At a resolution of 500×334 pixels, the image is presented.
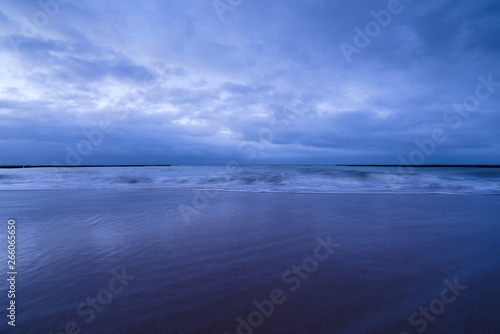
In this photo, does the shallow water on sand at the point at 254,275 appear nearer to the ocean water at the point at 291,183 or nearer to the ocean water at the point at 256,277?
the ocean water at the point at 256,277

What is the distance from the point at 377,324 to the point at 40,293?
382 cm

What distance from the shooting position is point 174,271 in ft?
10.9

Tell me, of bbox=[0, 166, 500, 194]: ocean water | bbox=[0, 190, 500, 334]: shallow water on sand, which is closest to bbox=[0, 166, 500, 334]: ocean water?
bbox=[0, 190, 500, 334]: shallow water on sand

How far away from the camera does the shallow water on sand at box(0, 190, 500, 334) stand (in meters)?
2.30

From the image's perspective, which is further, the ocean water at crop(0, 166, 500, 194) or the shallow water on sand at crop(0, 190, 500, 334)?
Answer: the ocean water at crop(0, 166, 500, 194)

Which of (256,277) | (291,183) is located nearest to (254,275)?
(256,277)

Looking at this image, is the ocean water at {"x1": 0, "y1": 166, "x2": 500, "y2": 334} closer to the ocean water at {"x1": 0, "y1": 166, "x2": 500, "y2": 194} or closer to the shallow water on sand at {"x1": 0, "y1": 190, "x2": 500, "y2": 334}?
the shallow water on sand at {"x1": 0, "y1": 190, "x2": 500, "y2": 334}

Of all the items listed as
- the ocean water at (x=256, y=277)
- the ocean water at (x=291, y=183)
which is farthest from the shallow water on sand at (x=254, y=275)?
the ocean water at (x=291, y=183)

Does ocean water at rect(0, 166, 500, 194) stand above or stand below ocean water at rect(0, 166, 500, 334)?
above

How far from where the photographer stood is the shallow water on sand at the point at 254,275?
2.30 meters

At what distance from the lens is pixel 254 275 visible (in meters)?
→ 3.21

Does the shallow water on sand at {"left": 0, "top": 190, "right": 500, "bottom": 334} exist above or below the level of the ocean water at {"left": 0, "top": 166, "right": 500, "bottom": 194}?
below

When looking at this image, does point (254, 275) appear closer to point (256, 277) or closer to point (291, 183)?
point (256, 277)

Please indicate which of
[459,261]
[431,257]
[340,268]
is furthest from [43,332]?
[459,261]
